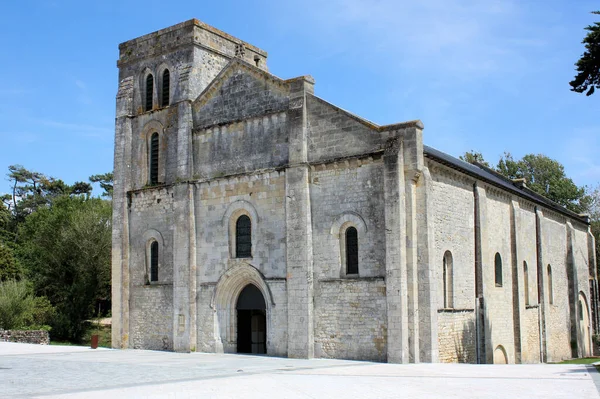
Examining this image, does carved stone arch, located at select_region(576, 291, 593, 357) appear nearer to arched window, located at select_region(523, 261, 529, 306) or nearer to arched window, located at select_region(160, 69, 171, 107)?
arched window, located at select_region(523, 261, 529, 306)

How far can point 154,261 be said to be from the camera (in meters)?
28.0

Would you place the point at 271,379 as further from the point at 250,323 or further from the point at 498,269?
the point at 498,269

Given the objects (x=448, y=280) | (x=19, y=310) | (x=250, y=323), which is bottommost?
(x=250, y=323)

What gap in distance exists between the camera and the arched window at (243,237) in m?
25.1

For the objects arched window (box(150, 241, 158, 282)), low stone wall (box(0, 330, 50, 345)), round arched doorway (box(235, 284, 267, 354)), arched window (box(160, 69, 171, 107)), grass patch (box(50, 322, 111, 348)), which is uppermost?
arched window (box(160, 69, 171, 107))

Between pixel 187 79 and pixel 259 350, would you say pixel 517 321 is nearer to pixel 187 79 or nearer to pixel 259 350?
pixel 259 350

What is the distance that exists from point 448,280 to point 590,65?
9.60m

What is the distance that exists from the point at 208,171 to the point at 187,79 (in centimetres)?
421

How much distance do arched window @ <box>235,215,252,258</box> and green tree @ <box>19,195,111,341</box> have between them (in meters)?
17.0

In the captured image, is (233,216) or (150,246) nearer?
(233,216)

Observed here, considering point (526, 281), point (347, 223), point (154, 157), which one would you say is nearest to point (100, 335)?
point (154, 157)

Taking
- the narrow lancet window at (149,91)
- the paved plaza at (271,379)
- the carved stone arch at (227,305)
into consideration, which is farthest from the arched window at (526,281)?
the narrow lancet window at (149,91)

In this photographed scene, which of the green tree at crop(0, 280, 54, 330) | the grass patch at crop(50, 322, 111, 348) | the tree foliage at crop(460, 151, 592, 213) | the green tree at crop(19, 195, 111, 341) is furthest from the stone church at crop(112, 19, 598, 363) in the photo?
the tree foliage at crop(460, 151, 592, 213)

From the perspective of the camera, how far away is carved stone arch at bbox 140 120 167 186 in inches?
1111
